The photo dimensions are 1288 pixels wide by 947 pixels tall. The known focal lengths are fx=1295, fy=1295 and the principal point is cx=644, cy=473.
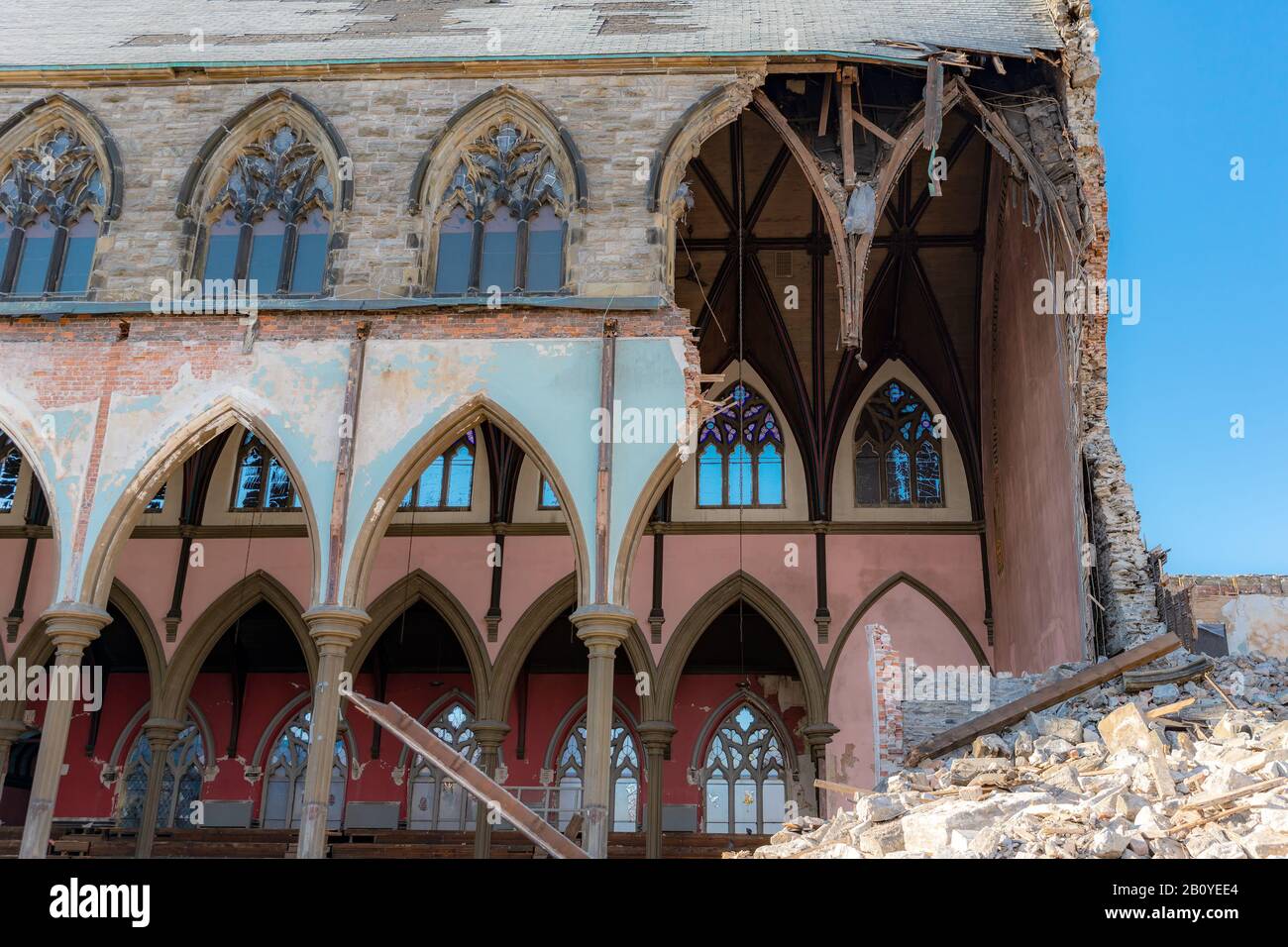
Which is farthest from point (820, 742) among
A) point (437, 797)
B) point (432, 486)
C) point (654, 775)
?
point (432, 486)

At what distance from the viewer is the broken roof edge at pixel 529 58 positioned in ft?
53.5

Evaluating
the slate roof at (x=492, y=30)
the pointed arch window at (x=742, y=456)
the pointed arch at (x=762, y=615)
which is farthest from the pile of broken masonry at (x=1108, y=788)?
the pointed arch window at (x=742, y=456)

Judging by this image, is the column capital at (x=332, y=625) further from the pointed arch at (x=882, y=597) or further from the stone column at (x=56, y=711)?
the pointed arch at (x=882, y=597)

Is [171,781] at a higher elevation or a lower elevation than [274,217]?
lower

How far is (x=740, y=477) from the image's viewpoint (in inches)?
875

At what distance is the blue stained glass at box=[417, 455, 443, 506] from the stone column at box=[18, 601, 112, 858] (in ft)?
24.0

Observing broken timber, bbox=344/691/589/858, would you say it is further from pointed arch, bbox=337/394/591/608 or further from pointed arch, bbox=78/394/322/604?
pointed arch, bbox=78/394/322/604

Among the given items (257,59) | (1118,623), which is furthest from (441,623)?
(1118,623)

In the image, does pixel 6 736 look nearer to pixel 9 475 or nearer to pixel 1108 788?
pixel 9 475

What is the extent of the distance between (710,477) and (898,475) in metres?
3.18

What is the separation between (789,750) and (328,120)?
39.9ft

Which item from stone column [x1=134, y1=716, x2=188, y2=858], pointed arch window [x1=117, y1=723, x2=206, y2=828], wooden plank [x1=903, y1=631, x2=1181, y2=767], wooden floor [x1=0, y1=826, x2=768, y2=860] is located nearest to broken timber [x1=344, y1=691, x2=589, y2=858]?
wooden plank [x1=903, y1=631, x2=1181, y2=767]

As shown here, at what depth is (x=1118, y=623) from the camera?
14.7 metres

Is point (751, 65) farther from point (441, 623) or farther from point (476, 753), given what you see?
point (476, 753)
